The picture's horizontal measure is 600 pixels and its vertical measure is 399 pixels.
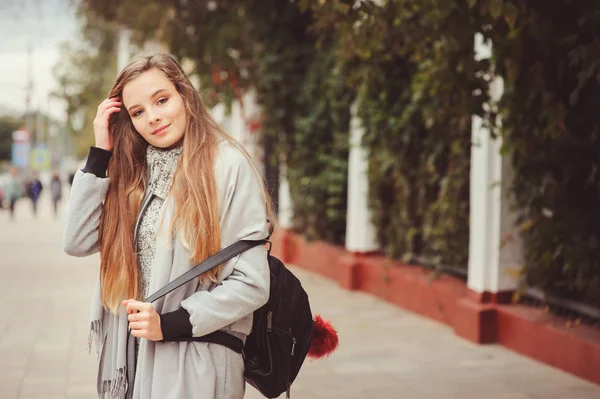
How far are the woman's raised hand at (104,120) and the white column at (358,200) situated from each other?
743cm

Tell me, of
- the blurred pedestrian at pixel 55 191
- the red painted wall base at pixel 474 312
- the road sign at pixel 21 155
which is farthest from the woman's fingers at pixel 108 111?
the road sign at pixel 21 155

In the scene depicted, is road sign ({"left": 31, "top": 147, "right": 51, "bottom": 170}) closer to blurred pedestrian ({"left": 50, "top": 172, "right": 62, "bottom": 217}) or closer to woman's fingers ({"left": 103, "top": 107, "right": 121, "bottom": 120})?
blurred pedestrian ({"left": 50, "top": 172, "right": 62, "bottom": 217})

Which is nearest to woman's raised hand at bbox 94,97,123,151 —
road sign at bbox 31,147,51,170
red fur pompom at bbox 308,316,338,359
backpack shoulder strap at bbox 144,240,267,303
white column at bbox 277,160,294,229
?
backpack shoulder strap at bbox 144,240,267,303

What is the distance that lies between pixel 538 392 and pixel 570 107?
1966mm

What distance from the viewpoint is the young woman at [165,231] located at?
256 cm

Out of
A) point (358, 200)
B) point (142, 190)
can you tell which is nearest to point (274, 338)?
point (142, 190)

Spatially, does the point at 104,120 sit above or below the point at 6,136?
above

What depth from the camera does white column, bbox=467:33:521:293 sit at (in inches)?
287

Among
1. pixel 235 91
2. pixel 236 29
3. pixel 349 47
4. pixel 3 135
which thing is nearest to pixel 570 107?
pixel 349 47

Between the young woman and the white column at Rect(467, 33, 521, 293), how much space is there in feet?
15.7

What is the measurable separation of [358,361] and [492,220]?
1.69 metres

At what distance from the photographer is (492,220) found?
741 cm

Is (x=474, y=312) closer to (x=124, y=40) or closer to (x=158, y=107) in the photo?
(x=158, y=107)

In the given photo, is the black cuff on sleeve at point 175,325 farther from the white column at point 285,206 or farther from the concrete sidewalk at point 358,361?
the white column at point 285,206
